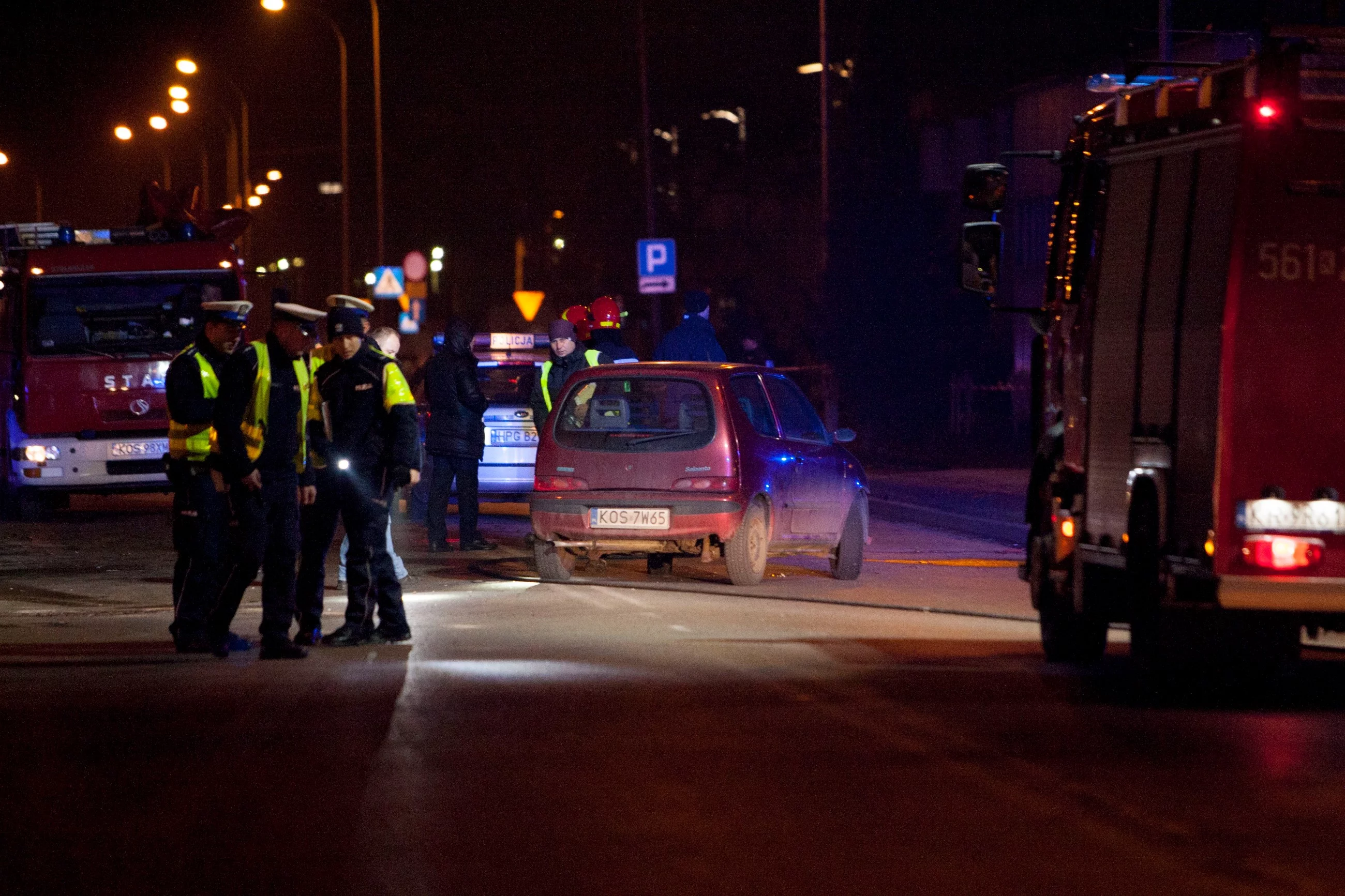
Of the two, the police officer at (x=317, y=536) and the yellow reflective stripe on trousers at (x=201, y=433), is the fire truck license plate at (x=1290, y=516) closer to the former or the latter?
the police officer at (x=317, y=536)

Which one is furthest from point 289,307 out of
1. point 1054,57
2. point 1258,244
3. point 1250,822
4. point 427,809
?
point 1054,57

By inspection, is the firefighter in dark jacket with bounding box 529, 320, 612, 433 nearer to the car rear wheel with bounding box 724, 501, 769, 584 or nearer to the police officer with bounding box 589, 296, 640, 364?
the police officer with bounding box 589, 296, 640, 364

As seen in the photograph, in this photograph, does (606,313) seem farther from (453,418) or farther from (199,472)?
(199,472)

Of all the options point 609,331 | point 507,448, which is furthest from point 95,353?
point 609,331

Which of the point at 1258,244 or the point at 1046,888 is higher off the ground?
the point at 1258,244

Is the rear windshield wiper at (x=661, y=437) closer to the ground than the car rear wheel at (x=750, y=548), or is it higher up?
higher up

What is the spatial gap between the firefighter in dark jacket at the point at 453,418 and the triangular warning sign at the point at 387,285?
18.8 m

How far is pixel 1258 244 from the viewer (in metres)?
7.94

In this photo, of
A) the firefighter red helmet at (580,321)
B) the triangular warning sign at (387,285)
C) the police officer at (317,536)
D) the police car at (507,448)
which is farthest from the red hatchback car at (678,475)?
the triangular warning sign at (387,285)

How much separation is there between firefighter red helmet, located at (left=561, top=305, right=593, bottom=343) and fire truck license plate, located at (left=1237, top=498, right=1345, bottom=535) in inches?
359

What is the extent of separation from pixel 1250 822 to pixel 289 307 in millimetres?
5639

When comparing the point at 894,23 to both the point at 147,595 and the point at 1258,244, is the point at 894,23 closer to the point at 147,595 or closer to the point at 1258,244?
the point at 147,595

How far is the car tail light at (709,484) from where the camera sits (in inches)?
506

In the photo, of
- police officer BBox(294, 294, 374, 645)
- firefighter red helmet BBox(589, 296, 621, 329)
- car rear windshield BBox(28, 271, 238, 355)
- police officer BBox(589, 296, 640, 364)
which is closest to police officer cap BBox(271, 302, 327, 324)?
police officer BBox(294, 294, 374, 645)
